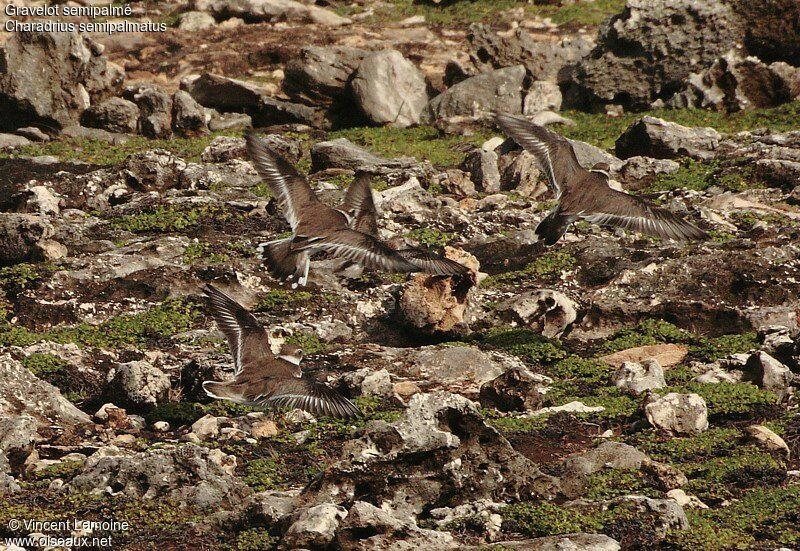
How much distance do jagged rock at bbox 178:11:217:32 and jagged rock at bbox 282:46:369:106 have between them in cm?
763

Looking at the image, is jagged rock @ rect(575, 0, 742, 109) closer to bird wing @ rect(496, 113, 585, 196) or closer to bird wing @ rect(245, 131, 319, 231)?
bird wing @ rect(496, 113, 585, 196)

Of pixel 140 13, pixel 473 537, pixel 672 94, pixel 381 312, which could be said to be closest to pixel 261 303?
pixel 381 312

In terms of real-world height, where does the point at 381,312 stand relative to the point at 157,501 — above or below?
below

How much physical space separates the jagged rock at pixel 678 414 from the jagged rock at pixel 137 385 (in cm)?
556

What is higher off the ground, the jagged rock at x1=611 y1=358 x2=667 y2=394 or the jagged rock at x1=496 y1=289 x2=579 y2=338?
the jagged rock at x1=611 y1=358 x2=667 y2=394

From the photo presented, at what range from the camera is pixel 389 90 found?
2605 centimetres

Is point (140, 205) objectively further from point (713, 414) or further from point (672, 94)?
point (672, 94)

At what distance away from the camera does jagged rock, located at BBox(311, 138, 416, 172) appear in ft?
68.2

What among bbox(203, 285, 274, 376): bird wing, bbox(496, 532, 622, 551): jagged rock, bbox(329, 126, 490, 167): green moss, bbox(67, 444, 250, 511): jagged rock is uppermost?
bbox(496, 532, 622, 551): jagged rock

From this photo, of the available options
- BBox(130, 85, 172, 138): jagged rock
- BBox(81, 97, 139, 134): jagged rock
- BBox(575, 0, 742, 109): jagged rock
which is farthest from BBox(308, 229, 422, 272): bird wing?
BBox(575, 0, 742, 109): jagged rock

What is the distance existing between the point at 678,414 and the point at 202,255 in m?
7.97

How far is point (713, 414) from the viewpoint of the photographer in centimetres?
1215

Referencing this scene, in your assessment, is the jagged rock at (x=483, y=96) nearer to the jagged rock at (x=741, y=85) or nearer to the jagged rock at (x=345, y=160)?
the jagged rock at (x=741, y=85)

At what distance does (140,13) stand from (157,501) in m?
28.9
